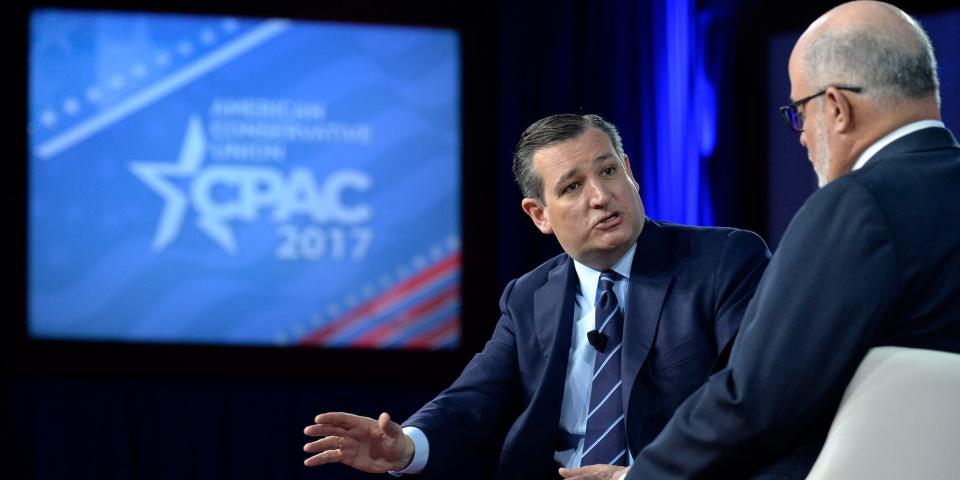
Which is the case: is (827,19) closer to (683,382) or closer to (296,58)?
(683,382)

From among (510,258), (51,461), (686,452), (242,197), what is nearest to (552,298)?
(686,452)

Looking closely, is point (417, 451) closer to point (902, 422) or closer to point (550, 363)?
point (550, 363)

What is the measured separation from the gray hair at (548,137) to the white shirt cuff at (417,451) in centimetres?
60

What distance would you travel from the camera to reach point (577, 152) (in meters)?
2.32

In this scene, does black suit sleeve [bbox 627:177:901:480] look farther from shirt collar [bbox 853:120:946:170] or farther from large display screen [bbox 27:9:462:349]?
large display screen [bbox 27:9:462:349]

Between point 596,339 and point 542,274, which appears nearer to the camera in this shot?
point 596,339

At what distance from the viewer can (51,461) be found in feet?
13.5

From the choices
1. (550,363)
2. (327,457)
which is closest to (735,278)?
(550,363)

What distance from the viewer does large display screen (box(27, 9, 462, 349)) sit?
429 cm

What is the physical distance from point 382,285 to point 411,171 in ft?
1.56

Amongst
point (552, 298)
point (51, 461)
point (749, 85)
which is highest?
point (749, 85)

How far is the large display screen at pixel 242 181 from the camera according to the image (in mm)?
4285

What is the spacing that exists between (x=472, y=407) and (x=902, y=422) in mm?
1135

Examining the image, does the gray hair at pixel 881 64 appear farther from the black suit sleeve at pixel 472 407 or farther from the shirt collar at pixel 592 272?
the black suit sleeve at pixel 472 407
